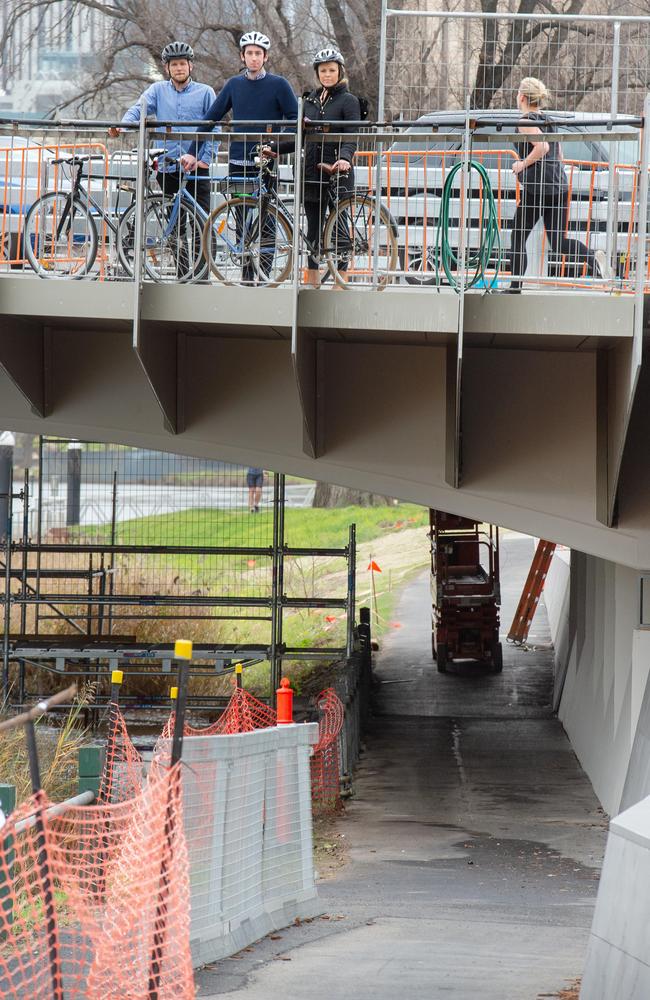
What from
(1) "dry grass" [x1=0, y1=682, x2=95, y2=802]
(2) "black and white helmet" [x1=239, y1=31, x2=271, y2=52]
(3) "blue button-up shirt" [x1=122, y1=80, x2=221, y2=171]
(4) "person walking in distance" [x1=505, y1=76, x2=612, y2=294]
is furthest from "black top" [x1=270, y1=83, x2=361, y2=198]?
(1) "dry grass" [x1=0, y1=682, x2=95, y2=802]

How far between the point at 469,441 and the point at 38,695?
10173 millimetres

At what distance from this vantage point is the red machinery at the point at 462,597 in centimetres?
2266

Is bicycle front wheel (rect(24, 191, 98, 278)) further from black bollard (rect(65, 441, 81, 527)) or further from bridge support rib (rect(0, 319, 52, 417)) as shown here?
black bollard (rect(65, 441, 81, 527))

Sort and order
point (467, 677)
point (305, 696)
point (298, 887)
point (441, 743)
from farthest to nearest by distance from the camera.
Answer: point (467, 677), point (305, 696), point (441, 743), point (298, 887)

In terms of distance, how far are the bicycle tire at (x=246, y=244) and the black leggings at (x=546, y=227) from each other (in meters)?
1.83

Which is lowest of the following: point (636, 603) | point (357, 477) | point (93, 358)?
point (636, 603)

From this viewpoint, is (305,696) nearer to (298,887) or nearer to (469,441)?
(469,441)

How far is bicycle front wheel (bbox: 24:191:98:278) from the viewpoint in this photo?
1148 centimetres

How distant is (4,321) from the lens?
39.3ft

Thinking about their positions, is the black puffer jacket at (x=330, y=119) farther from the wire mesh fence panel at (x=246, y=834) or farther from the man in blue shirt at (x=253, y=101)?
the wire mesh fence panel at (x=246, y=834)

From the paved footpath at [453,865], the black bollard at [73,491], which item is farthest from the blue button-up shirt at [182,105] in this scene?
the black bollard at [73,491]

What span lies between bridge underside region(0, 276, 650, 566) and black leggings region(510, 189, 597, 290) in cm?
70

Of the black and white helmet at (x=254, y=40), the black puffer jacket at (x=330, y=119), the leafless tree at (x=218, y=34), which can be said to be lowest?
the black puffer jacket at (x=330, y=119)

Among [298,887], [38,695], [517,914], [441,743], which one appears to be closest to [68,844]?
[298,887]
